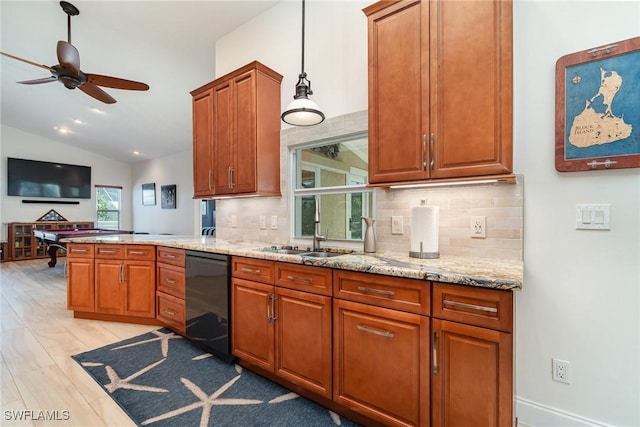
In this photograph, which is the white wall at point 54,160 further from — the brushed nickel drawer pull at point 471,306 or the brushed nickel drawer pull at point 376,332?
the brushed nickel drawer pull at point 471,306

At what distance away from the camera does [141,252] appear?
3002 mm

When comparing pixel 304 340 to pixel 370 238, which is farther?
pixel 370 238

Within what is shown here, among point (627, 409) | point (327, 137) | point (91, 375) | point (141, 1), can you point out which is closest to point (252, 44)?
point (141, 1)

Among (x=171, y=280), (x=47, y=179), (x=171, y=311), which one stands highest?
(x=47, y=179)

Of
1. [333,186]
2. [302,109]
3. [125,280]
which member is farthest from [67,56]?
[333,186]

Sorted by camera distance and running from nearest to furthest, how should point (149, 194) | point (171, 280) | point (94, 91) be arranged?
point (171, 280)
point (94, 91)
point (149, 194)

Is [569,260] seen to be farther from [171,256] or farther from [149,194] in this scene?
[149,194]

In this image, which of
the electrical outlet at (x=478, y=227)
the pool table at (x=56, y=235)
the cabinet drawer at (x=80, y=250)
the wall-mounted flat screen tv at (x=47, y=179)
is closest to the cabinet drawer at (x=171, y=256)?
the cabinet drawer at (x=80, y=250)

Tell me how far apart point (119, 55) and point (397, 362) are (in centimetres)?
487

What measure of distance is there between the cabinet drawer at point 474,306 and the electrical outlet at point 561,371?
71cm

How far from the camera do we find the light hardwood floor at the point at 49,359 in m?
1.71

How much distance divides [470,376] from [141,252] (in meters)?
3.05

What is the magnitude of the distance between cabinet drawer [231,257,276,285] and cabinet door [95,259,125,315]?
1694mm

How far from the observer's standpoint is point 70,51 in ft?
9.05
